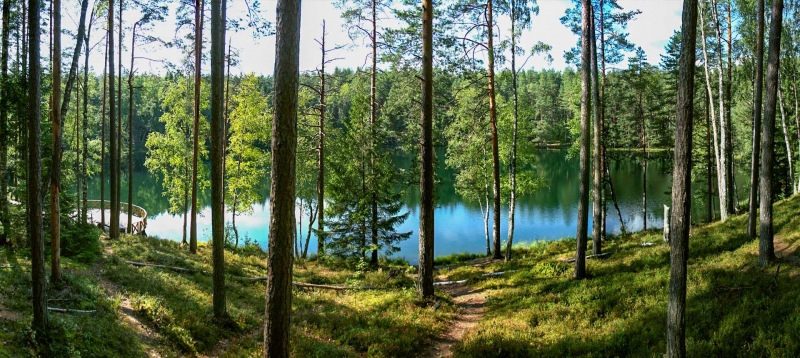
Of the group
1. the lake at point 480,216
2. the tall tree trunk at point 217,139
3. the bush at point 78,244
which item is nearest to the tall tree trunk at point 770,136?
the tall tree trunk at point 217,139

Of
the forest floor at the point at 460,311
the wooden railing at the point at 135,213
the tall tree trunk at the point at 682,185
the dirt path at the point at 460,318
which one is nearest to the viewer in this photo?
the tall tree trunk at the point at 682,185

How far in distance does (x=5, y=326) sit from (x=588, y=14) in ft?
45.5

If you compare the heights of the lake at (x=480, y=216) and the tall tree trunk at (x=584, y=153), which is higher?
the tall tree trunk at (x=584, y=153)

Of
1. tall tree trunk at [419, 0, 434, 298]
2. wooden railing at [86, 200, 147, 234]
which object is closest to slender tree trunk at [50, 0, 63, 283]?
tall tree trunk at [419, 0, 434, 298]

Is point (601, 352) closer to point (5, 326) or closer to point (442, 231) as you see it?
point (5, 326)

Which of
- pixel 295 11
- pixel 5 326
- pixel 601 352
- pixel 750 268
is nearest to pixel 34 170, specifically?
pixel 5 326

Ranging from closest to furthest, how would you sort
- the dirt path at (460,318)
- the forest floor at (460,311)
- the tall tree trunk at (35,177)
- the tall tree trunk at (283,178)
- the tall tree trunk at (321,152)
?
the tall tree trunk at (283,178), the tall tree trunk at (35,177), the forest floor at (460,311), the dirt path at (460,318), the tall tree trunk at (321,152)

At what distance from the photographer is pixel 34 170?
252 inches

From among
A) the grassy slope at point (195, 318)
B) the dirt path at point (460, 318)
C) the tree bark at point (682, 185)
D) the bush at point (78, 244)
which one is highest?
the tree bark at point (682, 185)

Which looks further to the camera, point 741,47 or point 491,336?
point 741,47

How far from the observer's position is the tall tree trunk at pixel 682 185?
5.67 m

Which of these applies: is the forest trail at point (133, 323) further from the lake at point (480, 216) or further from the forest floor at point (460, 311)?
the lake at point (480, 216)

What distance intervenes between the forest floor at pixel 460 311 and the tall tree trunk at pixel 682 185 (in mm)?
872

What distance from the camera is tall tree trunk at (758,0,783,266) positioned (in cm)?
929
